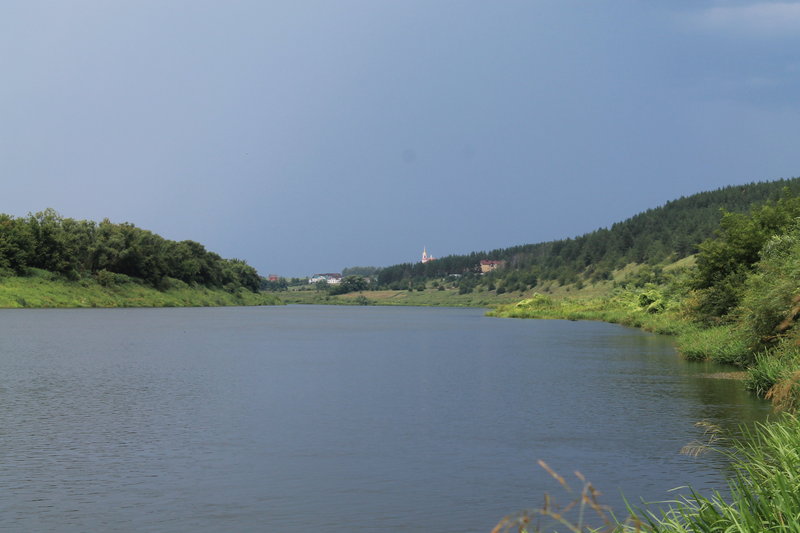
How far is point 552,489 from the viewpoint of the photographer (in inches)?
671

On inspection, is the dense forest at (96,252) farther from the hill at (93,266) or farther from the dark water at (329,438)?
the dark water at (329,438)

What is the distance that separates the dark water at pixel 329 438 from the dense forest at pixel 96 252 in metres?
86.6

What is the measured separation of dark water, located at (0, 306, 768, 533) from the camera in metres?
15.4

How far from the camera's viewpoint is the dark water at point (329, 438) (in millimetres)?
15422

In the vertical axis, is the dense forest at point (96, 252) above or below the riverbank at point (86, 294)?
above

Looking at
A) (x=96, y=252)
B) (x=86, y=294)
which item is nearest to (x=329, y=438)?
(x=86, y=294)

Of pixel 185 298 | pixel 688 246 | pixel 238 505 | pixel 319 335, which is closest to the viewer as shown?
pixel 238 505

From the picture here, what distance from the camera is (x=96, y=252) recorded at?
468ft

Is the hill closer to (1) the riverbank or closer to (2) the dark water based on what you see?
(1) the riverbank

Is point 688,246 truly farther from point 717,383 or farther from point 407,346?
point 717,383

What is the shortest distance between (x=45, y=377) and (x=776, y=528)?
106ft

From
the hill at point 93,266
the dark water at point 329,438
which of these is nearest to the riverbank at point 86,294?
the hill at point 93,266

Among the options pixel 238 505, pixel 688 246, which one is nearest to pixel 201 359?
pixel 238 505

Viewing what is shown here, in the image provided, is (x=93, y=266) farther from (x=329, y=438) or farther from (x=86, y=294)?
(x=329, y=438)
